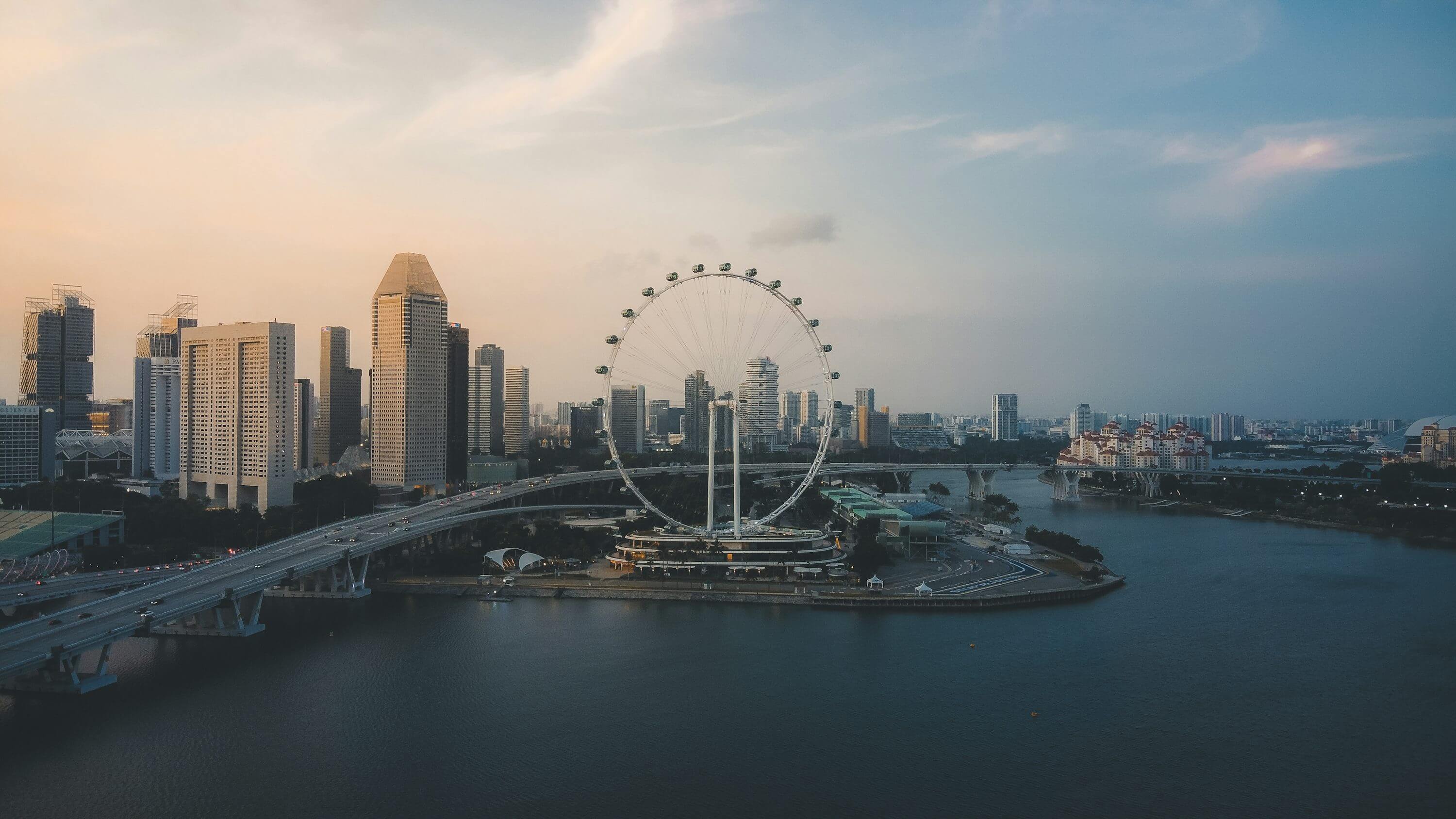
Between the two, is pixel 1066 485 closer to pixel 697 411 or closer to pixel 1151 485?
pixel 1151 485

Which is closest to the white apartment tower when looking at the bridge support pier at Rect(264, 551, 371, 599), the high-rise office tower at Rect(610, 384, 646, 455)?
the high-rise office tower at Rect(610, 384, 646, 455)

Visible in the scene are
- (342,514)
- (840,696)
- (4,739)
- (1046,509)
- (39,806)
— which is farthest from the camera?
(1046,509)

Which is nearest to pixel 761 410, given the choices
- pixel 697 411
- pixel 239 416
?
pixel 697 411

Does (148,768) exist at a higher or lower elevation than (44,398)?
lower

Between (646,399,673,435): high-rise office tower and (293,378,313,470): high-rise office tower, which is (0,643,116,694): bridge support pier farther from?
(646,399,673,435): high-rise office tower

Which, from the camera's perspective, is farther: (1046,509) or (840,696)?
(1046,509)

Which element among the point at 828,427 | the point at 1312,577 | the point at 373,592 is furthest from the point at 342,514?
the point at 1312,577

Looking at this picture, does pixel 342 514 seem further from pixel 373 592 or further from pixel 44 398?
pixel 44 398

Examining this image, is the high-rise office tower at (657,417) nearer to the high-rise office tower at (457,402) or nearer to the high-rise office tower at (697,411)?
the high-rise office tower at (697,411)
